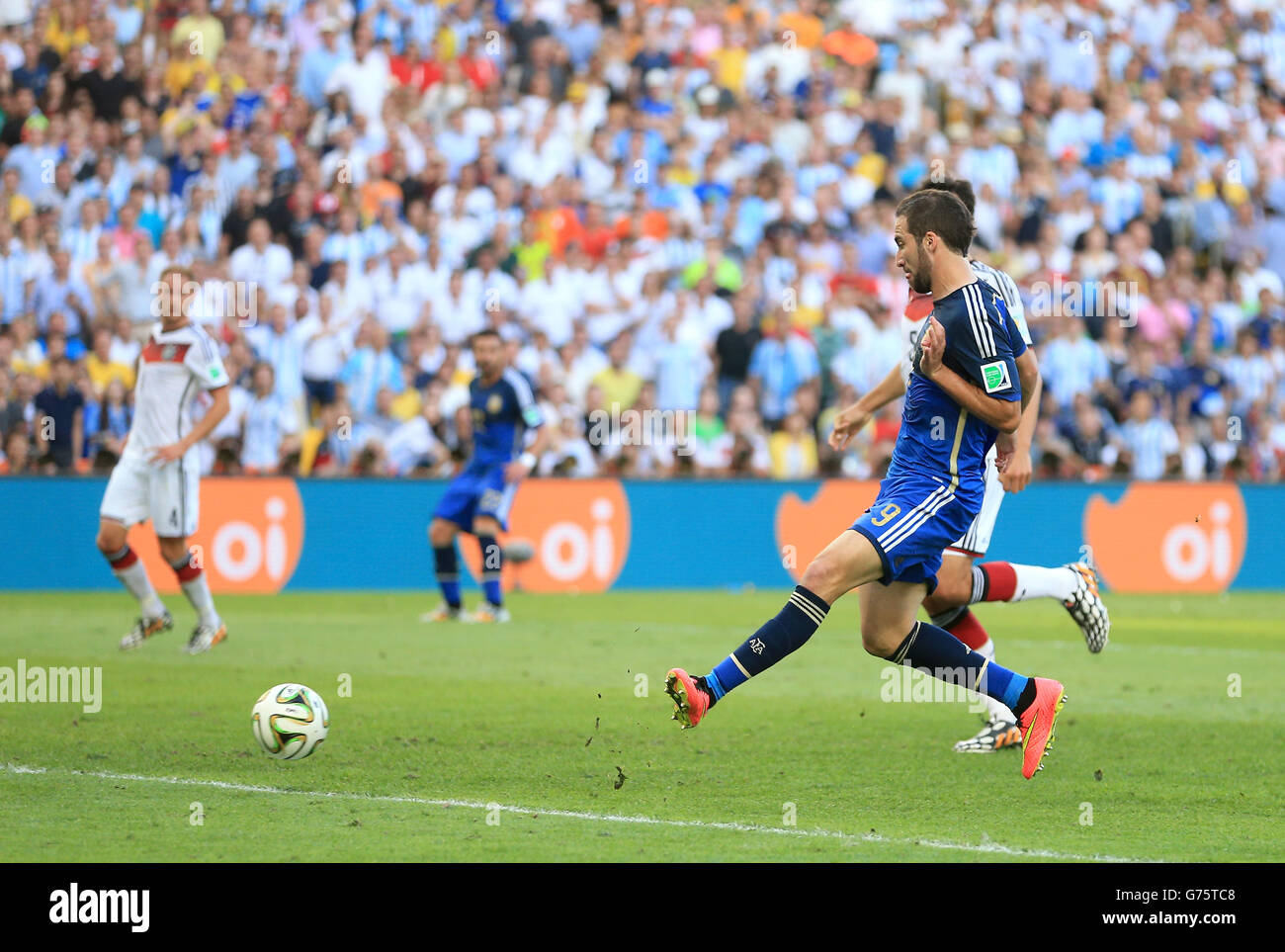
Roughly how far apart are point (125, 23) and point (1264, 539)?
555 inches

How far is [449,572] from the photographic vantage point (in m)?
14.5

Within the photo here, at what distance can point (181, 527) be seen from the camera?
11508 millimetres

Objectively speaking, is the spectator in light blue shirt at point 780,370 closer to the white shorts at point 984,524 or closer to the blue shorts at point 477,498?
the blue shorts at point 477,498

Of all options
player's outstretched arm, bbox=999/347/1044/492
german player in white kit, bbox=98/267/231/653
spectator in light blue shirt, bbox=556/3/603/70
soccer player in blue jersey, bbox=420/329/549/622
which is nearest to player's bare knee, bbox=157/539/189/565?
german player in white kit, bbox=98/267/231/653

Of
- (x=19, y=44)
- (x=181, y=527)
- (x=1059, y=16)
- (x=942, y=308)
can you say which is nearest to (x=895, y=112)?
(x=1059, y=16)

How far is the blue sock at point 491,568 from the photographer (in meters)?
14.5

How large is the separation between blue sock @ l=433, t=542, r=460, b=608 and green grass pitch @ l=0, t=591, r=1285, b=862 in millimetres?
1247

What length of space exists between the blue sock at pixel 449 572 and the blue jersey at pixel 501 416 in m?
0.81

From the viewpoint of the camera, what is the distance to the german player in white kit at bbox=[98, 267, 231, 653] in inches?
453

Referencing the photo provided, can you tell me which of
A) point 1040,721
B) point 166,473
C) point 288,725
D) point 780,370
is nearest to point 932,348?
point 1040,721

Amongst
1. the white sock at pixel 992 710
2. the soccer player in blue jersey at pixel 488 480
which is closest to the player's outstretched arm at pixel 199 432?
the soccer player in blue jersey at pixel 488 480

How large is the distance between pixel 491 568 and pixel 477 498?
600 millimetres

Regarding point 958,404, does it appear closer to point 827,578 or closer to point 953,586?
point 827,578

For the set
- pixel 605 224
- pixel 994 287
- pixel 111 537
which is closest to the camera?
pixel 994 287
